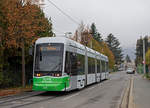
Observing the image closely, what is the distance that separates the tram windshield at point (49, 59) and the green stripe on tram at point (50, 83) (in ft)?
1.21

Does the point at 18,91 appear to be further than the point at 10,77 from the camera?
No

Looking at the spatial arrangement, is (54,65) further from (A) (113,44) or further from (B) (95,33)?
(A) (113,44)

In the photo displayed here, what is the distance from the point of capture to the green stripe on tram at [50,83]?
1614 centimetres

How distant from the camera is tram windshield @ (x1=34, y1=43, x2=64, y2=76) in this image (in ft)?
54.1

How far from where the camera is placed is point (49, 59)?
54.9 feet

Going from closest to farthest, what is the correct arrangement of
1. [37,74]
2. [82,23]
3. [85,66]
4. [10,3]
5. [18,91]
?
[37,74], [18,91], [10,3], [85,66], [82,23]

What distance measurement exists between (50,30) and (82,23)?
1917cm

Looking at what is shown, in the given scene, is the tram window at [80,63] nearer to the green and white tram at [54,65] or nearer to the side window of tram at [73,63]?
the side window of tram at [73,63]

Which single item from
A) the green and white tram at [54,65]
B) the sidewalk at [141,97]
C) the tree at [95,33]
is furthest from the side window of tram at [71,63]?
the tree at [95,33]

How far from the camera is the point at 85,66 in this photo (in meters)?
22.6

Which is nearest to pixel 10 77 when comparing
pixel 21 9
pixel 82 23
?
pixel 21 9

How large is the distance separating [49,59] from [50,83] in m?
1.52

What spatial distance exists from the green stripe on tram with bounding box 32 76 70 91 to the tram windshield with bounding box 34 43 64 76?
0.37m

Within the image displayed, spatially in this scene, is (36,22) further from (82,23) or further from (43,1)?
(82,23)
